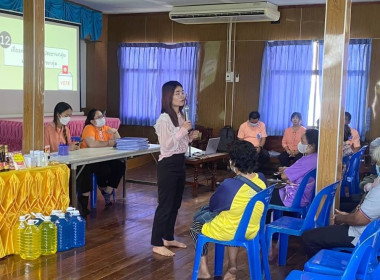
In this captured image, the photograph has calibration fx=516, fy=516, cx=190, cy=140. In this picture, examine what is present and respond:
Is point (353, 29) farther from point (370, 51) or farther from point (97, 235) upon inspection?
point (97, 235)

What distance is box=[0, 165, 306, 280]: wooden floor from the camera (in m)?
3.77

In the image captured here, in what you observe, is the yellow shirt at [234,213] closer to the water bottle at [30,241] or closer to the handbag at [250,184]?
the handbag at [250,184]

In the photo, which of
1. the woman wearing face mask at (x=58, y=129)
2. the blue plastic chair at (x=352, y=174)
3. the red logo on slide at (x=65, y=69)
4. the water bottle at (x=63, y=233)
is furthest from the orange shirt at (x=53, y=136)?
the red logo on slide at (x=65, y=69)

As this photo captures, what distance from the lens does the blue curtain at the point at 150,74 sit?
9.64 m

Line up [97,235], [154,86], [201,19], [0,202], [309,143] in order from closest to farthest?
[0,202], [309,143], [97,235], [201,19], [154,86]

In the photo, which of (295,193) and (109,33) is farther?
(109,33)

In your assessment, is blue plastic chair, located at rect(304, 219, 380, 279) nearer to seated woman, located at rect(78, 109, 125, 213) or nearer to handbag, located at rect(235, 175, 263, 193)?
handbag, located at rect(235, 175, 263, 193)

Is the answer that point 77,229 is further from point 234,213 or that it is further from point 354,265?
point 354,265

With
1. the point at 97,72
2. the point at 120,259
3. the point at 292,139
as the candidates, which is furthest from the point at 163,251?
the point at 97,72

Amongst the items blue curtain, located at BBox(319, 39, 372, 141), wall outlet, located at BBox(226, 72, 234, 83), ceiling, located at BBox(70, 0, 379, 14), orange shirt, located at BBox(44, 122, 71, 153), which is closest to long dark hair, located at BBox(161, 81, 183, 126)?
orange shirt, located at BBox(44, 122, 71, 153)

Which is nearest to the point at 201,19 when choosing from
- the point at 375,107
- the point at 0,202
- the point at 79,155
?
the point at 375,107

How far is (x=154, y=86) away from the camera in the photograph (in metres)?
9.92

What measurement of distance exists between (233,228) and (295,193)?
3.47 ft

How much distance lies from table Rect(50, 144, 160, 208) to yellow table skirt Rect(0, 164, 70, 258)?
0.29 metres
